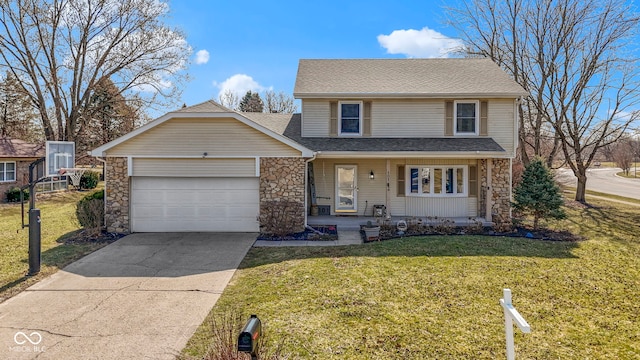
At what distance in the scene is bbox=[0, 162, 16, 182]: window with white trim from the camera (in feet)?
62.7

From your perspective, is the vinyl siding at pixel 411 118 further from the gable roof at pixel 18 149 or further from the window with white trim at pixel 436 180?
the gable roof at pixel 18 149

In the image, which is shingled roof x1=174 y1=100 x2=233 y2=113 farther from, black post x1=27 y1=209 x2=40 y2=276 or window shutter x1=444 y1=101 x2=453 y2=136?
window shutter x1=444 y1=101 x2=453 y2=136

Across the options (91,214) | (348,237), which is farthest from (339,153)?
(91,214)

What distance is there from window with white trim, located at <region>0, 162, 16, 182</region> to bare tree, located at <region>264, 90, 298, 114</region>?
80.0ft

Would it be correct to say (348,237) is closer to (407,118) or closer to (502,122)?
(407,118)

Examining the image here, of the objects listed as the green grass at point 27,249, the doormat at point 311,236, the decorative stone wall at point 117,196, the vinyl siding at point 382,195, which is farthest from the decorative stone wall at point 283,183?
the green grass at point 27,249

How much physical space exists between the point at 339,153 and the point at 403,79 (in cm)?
524

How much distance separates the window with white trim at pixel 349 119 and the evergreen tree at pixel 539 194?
6230mm

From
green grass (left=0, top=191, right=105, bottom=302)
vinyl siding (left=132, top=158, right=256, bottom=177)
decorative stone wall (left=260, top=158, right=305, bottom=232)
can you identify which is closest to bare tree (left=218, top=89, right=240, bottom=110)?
green grass (left=0, top=191, right=105, bottom=302)

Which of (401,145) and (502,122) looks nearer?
(401,145)

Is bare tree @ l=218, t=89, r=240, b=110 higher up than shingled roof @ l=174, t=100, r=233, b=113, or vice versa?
bare tree @ l=218, t=89, r=240, b=110

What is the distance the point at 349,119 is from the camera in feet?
44.3

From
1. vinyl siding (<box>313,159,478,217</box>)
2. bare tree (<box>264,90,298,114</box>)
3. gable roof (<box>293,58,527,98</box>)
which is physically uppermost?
bare tree (<box>264,90,298,114</box>)

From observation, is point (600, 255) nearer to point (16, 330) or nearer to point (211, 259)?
point (211, 259)
